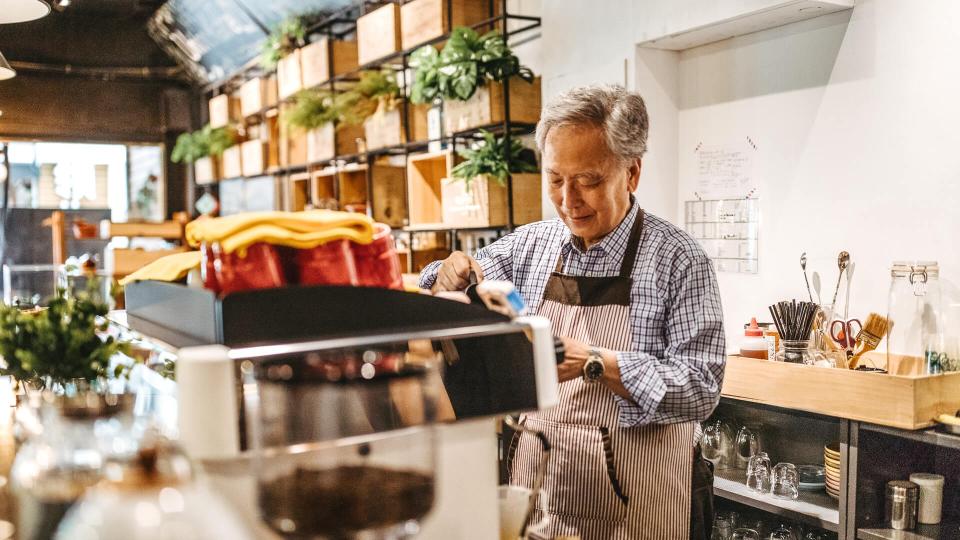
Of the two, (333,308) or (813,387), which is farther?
(813,387)

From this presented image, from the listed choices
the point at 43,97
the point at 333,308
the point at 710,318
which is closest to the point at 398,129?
the point at 710,318

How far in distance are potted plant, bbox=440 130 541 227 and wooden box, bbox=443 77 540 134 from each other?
0.33 feet

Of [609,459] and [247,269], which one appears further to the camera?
[609,459]

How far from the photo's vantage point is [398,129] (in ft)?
16.4

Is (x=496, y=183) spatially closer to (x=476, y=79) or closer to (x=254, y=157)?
(x=476, y=79)

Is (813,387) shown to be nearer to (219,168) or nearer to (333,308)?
(333,308)

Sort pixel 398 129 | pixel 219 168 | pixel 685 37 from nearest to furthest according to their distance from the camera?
pixel 685 37 < pixel 398 129 < pixel 219 168

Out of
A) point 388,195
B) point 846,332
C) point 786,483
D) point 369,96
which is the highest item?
point 369,96

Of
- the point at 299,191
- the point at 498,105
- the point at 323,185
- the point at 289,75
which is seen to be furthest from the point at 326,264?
the point at 299,191

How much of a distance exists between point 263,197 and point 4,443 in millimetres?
6031

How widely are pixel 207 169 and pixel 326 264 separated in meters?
7.41

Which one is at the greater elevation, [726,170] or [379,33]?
[379,33]

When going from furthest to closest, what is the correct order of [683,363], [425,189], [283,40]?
[283,40] < [425,189] < [683,363]

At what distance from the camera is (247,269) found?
3.74ft
